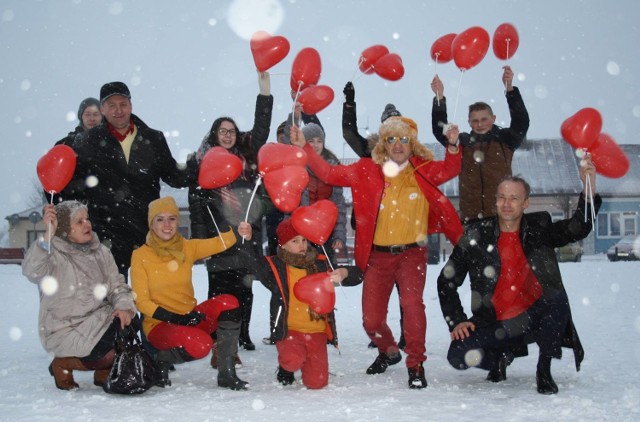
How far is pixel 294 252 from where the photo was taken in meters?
4.79

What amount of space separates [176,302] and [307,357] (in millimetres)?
1038

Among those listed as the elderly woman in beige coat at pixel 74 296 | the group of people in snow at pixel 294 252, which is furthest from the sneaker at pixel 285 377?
the elderly woman in beige coat at pixel 74 296

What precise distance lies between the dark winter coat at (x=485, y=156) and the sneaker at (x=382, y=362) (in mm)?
1299

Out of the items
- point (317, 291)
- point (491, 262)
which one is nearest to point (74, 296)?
point (317, 291)

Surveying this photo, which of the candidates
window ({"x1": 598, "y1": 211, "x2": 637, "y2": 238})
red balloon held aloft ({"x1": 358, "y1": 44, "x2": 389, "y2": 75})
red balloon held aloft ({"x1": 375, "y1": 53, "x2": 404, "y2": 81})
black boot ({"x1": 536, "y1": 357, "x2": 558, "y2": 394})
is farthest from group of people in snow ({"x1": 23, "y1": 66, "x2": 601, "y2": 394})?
window ({"x1": 598, "y1": 211, "x2": 637, "y2": 238})

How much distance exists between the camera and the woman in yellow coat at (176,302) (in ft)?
14.6

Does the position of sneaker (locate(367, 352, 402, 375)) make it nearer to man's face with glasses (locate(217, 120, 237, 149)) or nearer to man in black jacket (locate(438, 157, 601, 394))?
man in black jacket (locate(438, 157, 601, 394))

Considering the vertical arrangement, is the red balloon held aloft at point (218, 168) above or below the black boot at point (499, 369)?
above

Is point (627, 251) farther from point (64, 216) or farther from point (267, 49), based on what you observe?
point (64, 216)

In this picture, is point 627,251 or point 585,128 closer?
point 585,128

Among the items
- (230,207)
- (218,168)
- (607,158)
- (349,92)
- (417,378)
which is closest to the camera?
(417,378)

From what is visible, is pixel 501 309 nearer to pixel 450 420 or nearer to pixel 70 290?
pixel 450 420

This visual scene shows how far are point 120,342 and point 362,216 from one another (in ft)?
6.27

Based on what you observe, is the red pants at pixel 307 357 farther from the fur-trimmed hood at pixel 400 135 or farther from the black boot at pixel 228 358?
the fur-trimmed hood at pixel 400 135
